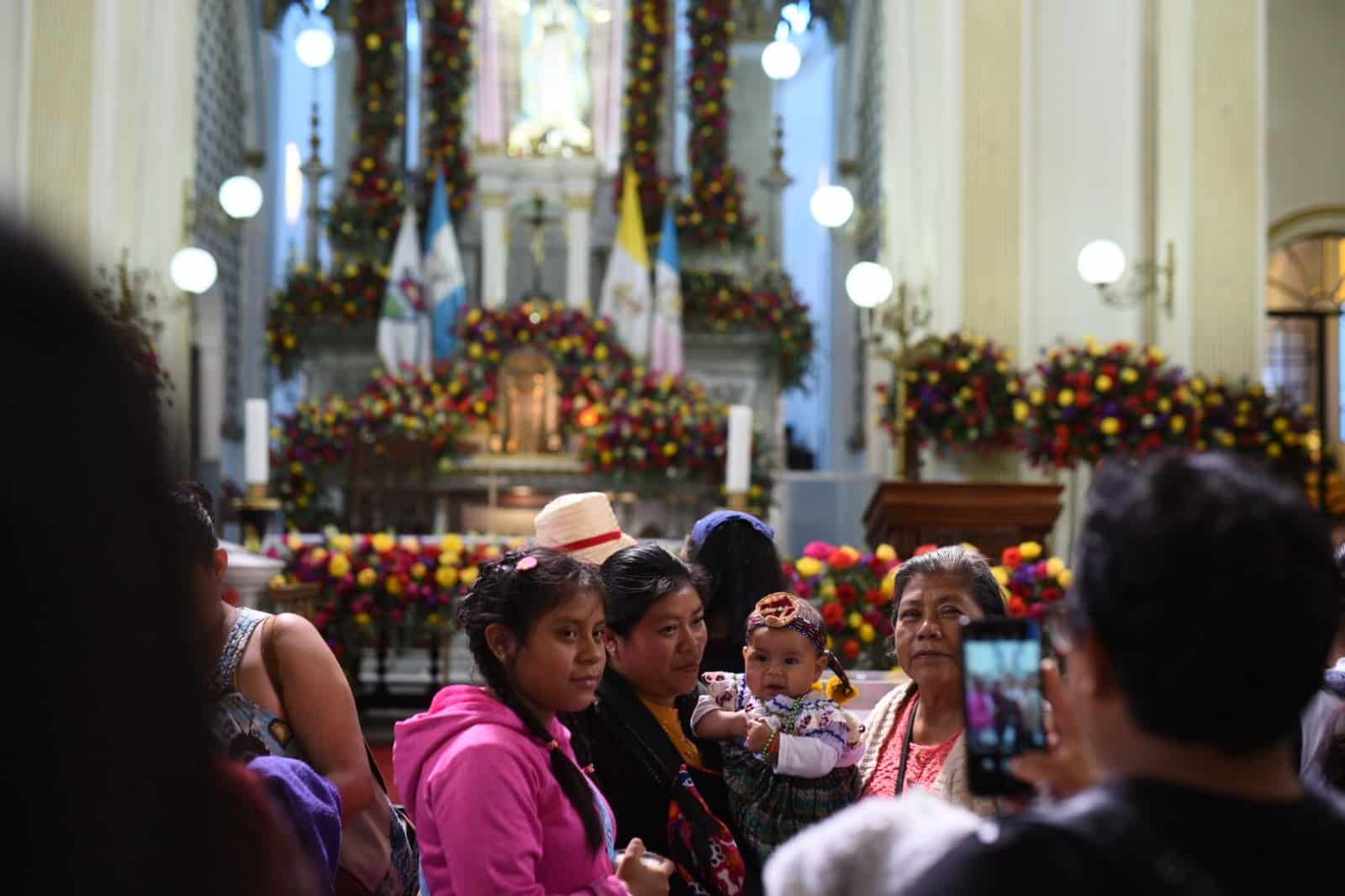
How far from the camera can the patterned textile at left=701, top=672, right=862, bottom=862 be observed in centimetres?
308

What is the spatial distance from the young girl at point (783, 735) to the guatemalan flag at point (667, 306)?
36.9 ft

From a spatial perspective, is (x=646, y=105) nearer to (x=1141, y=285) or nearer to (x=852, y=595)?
(x=1141, y=285)

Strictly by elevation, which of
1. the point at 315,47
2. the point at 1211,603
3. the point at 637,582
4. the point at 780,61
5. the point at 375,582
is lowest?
the point at 375,582

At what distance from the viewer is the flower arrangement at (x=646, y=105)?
52.1 ft

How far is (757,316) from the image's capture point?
50.4 feet

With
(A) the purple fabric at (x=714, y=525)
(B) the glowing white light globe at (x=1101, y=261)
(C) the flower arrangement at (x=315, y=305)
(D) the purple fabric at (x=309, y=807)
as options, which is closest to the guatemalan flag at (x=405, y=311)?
(C) the flower arrangement at (x=315, y=305)

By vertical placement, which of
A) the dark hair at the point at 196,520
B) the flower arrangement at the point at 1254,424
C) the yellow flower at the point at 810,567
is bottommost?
the yellow flower at the point at 810,567

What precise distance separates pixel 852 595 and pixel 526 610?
469cm

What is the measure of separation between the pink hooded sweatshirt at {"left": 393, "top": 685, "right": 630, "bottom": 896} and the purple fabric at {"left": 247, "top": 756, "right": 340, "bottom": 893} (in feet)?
0.98

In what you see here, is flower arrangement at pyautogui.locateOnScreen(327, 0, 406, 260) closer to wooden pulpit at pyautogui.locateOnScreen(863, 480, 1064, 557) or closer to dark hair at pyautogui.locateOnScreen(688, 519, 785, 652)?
wooden pulpit at pyautogui.locateOnScreen(863, 480, 1064, 557)

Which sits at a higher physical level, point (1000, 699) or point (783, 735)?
point (1000, 699)

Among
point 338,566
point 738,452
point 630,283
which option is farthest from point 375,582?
point 630,283

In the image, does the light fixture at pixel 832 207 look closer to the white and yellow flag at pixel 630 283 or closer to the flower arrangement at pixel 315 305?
the white and yellow flag at pixel 630 283

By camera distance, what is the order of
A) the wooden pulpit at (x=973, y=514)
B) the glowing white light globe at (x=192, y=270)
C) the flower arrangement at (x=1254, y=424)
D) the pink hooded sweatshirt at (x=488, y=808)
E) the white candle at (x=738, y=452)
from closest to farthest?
the pink hooded sweatshirt at (x=488, y=808) < the wooden pulpit at (x=973, y=514) < the white candle at (x=738, y=452) < the flower arrangement at (x=1254, y=424) < the glowing white light globe at (x=192, y=270)
